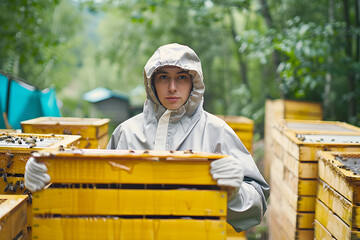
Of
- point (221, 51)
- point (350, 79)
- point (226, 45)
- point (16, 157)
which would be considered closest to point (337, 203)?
point (16, 157)

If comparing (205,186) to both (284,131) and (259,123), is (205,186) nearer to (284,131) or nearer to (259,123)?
(284,131)

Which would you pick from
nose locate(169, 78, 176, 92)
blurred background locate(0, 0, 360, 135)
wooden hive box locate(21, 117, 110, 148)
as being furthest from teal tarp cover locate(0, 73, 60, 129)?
nose locate(169, 78, 176, 92)

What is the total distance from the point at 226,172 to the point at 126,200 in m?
0.61

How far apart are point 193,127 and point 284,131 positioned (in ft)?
7.56

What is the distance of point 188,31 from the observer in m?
17.8

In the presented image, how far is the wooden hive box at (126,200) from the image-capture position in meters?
1.92

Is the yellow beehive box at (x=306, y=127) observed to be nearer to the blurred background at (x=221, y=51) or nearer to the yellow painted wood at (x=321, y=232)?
the yellow painted wood at (x=321, y=232)

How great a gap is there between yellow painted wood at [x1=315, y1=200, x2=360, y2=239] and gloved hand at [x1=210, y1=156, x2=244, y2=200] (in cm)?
147

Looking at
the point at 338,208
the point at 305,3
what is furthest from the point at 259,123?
the point at 338,208

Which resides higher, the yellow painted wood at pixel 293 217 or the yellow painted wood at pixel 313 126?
the yellow painted wood at pixel 313 126

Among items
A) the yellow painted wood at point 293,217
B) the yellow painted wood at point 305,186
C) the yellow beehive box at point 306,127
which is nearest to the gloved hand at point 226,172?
the yellow painted wood at point 305,186

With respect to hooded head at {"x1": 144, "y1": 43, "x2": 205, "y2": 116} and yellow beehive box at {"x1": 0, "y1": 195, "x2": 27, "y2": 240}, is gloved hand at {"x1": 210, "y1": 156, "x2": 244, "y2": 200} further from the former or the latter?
yellow beehive box at {"x1": 0, "y1": 195, "x2": 27, "y2": 240}

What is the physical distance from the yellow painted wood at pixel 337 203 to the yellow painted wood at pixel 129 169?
1.51 metres

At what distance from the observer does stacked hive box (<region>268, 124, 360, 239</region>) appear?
12.3 ft
